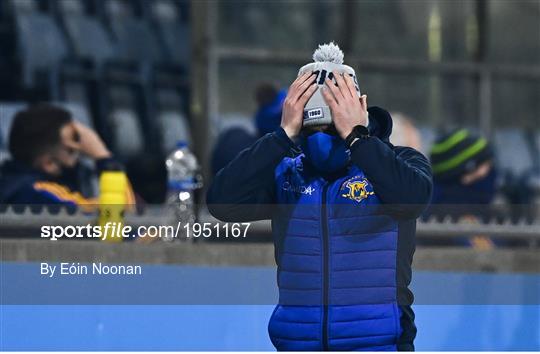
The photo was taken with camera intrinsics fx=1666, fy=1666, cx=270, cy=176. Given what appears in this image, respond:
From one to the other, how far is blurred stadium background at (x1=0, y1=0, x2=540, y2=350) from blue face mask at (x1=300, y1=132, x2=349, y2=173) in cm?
126

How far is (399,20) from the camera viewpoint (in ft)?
43.1

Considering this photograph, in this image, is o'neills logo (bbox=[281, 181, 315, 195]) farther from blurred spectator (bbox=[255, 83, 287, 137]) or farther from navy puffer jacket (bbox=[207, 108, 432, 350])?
blurred spectator (bbox=[255, 83, 287, 137])

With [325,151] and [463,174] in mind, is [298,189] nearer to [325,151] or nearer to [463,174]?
[325,151]

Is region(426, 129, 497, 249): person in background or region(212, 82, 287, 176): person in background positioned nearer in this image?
region(426, 129, 497, 249): person in background

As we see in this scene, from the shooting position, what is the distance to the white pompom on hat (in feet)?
15.6

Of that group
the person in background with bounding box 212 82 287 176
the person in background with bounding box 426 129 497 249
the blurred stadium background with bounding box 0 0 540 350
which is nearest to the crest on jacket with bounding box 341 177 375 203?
the blurred stadium background with bounding box 0 0 540 350

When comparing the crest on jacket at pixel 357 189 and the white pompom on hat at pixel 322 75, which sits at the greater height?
the white pompom on hat at pixel 322 75

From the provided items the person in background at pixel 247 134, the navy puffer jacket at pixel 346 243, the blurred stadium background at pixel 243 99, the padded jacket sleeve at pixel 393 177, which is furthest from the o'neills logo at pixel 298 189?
the person in background at pixel 247 134

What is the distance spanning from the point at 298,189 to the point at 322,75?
337 millimetres

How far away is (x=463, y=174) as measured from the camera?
8.81 metres

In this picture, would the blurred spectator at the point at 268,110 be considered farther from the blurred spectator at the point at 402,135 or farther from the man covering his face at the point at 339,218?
the man covering his face at the point at 339,218

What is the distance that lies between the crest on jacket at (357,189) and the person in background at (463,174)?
3677mm

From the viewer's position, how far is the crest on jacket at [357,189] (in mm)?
4793

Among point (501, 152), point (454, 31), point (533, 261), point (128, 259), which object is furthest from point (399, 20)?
point (128, 259)
